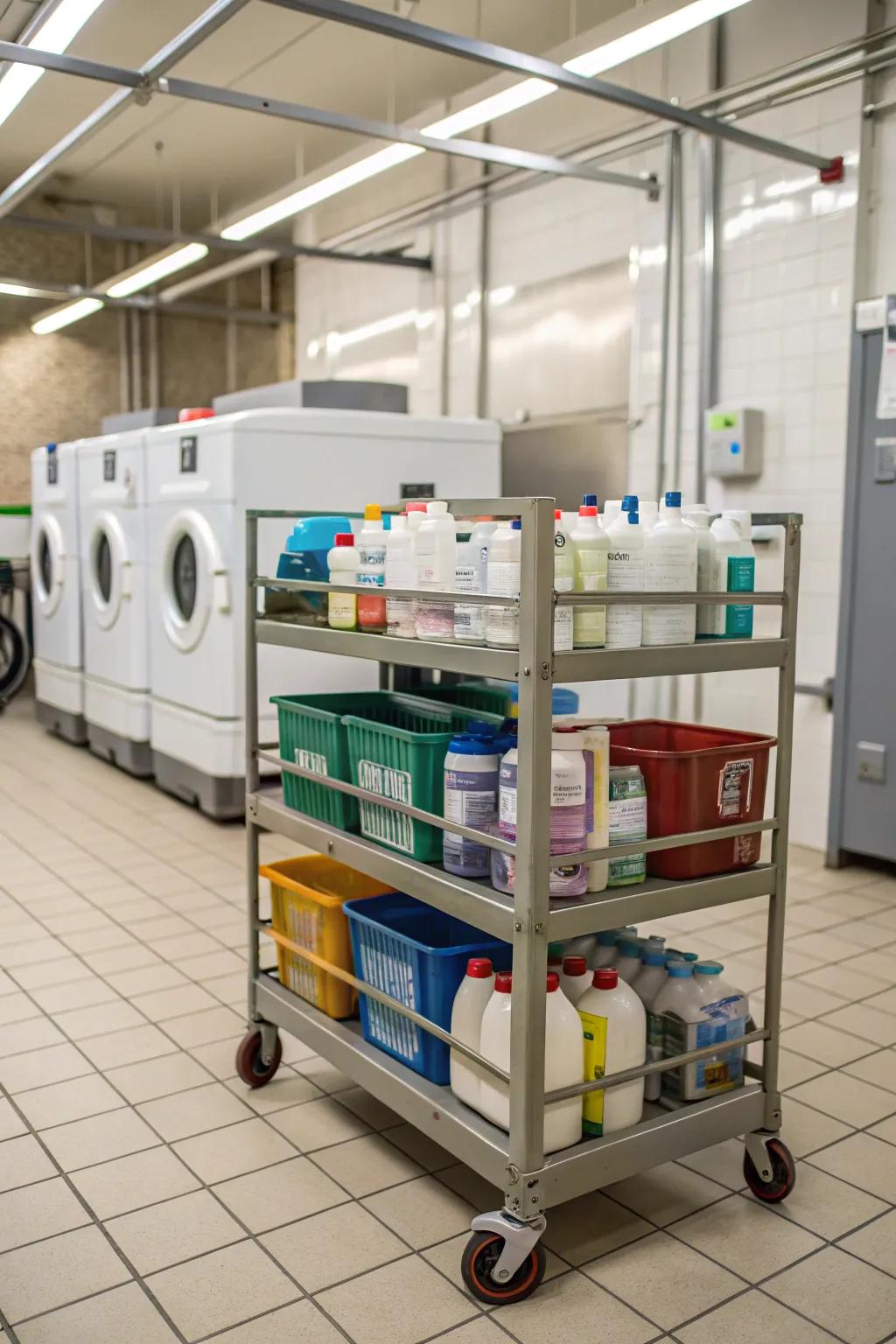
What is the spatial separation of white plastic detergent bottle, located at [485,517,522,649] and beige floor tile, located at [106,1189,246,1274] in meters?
1.19

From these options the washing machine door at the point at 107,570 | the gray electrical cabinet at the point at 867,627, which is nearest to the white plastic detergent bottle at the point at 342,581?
the gray electrical cabinet at the point at 867,627

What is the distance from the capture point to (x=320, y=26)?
570cm

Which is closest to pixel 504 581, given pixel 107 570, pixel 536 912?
pixel 536 912

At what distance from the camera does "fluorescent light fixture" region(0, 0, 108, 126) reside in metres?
3.65

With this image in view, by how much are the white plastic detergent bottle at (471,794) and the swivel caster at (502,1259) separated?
0.59m

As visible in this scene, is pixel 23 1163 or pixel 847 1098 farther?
pixel 847 1098

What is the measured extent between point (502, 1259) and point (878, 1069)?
4.32 ft

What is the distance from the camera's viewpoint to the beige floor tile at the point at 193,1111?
2498mm

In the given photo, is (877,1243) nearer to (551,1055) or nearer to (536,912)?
(551,1055)

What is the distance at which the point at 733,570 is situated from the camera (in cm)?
210

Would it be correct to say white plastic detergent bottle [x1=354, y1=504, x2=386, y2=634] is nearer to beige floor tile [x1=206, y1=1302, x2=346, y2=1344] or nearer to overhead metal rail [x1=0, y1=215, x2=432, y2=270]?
beige floor tile [x1=206, y1=1302, x2=346, y2=1344]

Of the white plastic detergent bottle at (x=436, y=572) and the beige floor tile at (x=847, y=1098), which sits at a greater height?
the white plastic detergent bottle at (x=436, y=572)

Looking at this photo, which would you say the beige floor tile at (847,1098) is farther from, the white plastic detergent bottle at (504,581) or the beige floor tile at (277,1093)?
the white plastic detergent bottle at (504,581)

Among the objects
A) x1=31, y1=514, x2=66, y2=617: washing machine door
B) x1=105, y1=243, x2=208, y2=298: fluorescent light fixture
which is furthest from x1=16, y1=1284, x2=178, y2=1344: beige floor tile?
x1=105, y1=243, x2=208, y2=298: fluorescent light fixture
